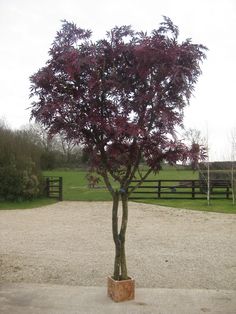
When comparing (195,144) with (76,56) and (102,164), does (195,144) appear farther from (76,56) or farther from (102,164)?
(76,56)

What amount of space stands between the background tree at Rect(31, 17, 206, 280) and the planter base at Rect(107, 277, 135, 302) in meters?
0.19

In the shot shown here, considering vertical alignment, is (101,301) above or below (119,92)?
below

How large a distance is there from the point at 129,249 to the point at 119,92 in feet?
16.9

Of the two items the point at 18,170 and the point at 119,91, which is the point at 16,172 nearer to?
the point at 18,170

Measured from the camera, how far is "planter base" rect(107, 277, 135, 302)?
4965 millimetres

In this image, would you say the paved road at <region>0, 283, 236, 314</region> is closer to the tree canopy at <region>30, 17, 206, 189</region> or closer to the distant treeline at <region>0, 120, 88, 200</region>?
the tree canopy at <region>30, 17, 206, 189</region>

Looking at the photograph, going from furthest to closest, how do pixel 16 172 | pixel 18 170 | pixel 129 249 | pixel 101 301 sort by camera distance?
pixel 18 170 < pixel 16 172 < pixel 129 249 < pixel 101 301

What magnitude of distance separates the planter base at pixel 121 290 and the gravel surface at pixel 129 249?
1.47 metres

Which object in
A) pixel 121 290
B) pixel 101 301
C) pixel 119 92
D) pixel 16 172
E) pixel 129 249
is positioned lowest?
pixel 129 249

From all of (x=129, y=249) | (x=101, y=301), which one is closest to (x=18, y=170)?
(x=129, y=249)

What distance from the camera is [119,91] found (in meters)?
5.01

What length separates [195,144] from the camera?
5.17 m

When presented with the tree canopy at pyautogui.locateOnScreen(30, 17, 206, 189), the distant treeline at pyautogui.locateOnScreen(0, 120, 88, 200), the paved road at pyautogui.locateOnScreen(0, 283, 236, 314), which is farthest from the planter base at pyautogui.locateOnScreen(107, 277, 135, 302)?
the distant treeline at pyautogui.locateOnScreen(0, 120, 88, 200)

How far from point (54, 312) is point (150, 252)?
473 cm
